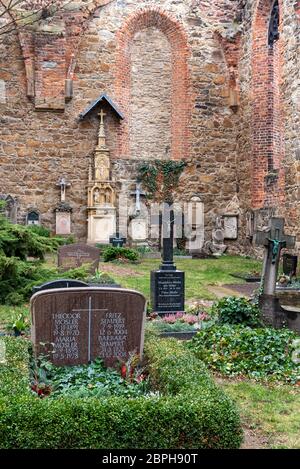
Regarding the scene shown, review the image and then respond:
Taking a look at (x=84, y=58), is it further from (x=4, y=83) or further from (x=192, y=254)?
(x=192, y=254)

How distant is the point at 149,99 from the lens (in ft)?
64.3

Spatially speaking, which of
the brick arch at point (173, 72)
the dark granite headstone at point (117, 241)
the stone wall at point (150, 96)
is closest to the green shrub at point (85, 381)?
the dark granite headstone at point (117, 241)

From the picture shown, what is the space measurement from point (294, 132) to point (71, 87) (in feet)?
24.2

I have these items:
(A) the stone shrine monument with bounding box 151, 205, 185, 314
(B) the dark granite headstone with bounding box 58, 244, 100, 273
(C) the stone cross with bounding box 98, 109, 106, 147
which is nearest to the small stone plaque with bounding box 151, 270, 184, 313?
(A) the stone shrine monument with bounding box 151, 205, 185, 314

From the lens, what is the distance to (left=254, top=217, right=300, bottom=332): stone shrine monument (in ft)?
25.3

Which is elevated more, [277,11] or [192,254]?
[277,11]

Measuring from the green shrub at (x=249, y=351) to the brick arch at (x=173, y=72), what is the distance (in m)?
12.5

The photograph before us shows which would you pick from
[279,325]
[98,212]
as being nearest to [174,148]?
[98,212]

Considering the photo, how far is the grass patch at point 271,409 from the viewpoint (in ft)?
15.0

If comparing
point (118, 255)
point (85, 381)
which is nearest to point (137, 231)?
point (118, 255)

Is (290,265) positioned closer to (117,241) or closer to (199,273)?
(199,273)

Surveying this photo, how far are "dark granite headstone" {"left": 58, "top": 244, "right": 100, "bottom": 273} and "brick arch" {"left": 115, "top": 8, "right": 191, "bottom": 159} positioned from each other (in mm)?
7060

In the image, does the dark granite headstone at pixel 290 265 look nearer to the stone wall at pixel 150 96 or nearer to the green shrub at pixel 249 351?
the green shrub at pixel 249 351

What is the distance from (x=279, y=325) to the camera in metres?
7.72
